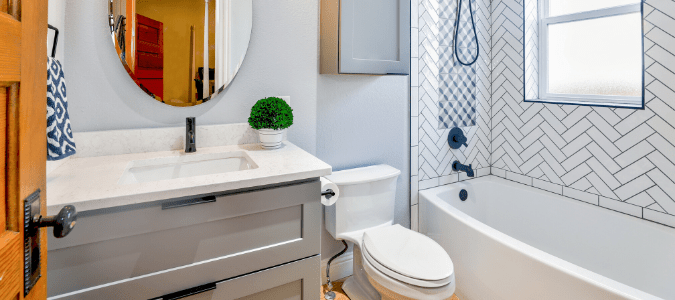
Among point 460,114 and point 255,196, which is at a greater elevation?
point 460,114

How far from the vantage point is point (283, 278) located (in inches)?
46.5

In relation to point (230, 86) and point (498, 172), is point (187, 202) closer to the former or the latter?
point (230, 86)

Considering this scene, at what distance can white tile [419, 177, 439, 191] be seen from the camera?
2.32 meters

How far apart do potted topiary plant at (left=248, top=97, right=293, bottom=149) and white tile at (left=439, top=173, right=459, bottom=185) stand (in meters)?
1.32

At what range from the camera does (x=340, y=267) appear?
210 cm

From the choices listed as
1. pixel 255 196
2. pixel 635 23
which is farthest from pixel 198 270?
pixel 635 23

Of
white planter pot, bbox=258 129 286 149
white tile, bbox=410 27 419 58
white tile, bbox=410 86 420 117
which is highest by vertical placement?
white tile, bbox=410 27 419 58

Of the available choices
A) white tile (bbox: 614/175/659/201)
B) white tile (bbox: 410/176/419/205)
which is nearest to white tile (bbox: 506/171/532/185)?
Result: white tile (bbox: 614/175/659/201)

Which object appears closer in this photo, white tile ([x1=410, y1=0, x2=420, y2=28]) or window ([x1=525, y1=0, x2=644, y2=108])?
window ([x1=525, y1=0, x2=644, y2=108])

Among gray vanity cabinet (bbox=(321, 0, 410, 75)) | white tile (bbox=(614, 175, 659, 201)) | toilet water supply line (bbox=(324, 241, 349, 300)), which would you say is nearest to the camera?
gray vanity cabinet (bbox=(321, 0, 410, 75))

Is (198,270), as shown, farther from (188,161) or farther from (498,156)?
(498,156)

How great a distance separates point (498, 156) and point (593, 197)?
A: 68 centimetres

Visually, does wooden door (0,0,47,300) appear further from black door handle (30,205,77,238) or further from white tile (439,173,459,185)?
white tile (439,173,459,185)

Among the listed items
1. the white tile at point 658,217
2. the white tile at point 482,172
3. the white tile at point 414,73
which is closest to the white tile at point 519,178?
the white tile at point 482,172
